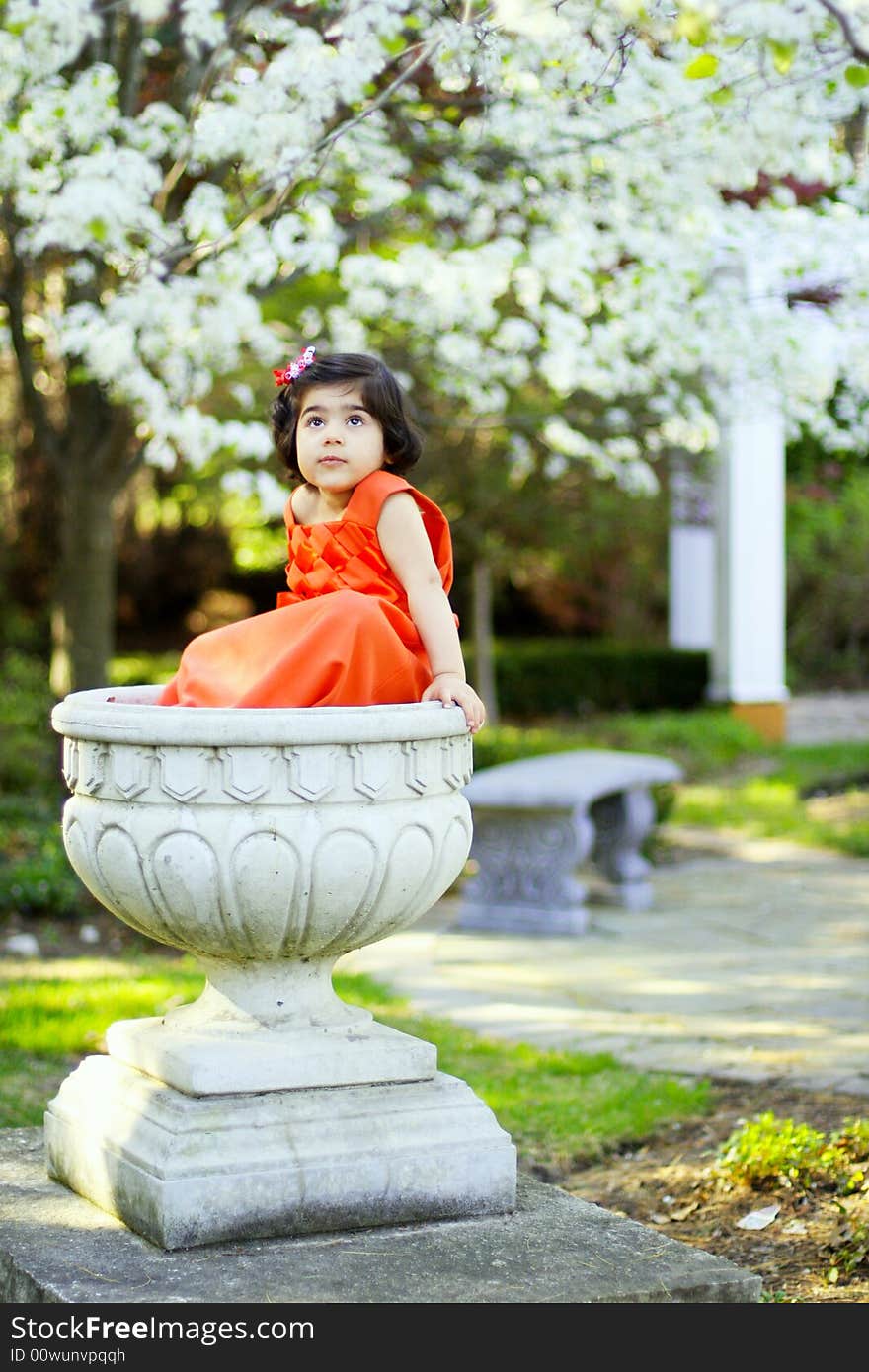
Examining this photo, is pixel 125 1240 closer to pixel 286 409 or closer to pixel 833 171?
pixel 286 409

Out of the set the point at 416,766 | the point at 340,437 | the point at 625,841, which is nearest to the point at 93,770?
the point at 416,766

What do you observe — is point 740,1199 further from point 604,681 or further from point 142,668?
point 142,668

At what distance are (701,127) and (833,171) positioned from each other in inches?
39.9

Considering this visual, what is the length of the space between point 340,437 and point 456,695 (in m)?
0.62

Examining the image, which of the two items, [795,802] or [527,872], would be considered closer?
[527,872]

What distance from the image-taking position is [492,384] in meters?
8.48

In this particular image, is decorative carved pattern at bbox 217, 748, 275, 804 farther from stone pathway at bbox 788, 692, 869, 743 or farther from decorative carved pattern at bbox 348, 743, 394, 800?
stone pathway at bbox 788, 692, 869, 743

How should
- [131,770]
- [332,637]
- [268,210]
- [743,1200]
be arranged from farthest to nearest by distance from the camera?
1. [268,210]
2. [743,1200]
3. [332,637]
4. [131,770]

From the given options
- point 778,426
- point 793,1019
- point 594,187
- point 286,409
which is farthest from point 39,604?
point 286,409

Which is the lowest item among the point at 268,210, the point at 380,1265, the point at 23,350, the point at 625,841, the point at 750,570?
the point at 380,1265

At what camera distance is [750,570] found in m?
13.6

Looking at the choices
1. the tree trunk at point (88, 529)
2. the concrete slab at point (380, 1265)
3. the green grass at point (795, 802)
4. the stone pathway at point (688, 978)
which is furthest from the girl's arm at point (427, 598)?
the green grass at point (795, 802)

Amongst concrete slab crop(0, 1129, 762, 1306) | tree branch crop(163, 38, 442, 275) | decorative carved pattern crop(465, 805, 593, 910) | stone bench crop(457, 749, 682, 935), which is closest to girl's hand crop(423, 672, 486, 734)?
concrete slab crop(0, 1129, 762, 1306)
